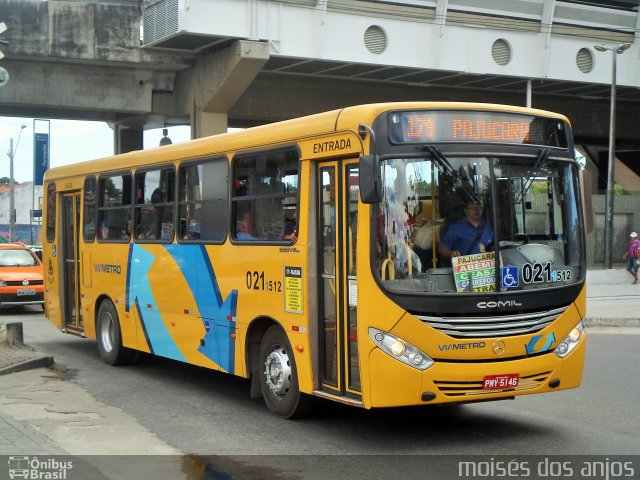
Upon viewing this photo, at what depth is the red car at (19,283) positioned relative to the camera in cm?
2170

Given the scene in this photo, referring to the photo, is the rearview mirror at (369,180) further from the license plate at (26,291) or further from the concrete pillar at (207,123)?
the concrete pillar at (207,123)

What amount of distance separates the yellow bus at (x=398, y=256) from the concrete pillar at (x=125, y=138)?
1011 inches

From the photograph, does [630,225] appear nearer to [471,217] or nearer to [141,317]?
[141,317]

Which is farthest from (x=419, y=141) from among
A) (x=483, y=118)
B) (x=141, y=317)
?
(x=141, y=317)

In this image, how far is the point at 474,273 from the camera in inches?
305

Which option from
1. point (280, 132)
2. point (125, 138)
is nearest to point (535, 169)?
point (280, 132)

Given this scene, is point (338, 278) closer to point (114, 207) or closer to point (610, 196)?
point (114, 207)

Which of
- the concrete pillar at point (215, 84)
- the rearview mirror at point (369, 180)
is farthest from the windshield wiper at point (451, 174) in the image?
the concrete pillar at point (215, 84)

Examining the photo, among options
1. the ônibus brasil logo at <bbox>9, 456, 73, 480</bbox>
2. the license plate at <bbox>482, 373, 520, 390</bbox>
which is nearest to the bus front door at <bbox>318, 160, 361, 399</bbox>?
the license plate at <bbox>482, 373, 520, 390</bbox>

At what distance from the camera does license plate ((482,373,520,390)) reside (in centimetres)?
771

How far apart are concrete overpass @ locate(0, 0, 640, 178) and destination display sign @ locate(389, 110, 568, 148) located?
66.7 feet

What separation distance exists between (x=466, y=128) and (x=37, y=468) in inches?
176

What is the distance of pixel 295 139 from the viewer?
8.90 metres

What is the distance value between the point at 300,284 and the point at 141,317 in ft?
14.0
